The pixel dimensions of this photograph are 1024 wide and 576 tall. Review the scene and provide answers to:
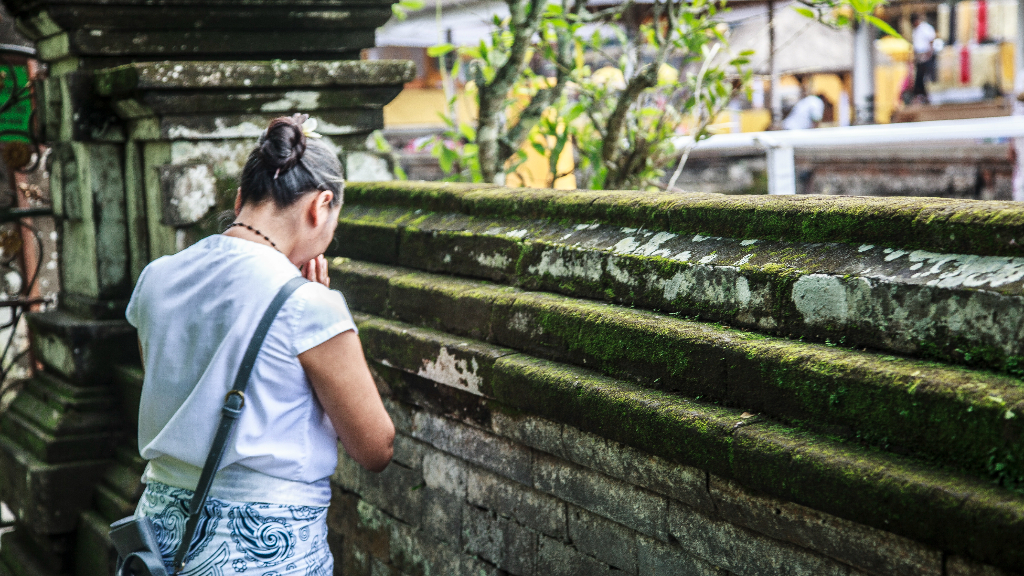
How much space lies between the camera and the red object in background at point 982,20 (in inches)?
639

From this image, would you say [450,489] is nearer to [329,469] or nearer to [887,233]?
[329,469]

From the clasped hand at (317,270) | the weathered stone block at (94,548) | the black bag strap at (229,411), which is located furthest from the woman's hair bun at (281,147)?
the weathered stone block at (94,548)

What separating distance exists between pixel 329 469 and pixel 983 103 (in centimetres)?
1374

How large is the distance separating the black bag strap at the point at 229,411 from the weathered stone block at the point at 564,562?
35.6 inches

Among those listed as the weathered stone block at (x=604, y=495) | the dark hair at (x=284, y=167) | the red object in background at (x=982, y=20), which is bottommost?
the weathered stone block at (x=604, y=495)

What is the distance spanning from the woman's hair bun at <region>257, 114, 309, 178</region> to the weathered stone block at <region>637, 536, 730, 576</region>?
1170 millimetres

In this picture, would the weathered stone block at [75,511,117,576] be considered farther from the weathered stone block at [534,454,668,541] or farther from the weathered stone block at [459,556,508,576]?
the weathered stone block at [534,454,668,541]

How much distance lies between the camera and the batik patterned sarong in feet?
6.48

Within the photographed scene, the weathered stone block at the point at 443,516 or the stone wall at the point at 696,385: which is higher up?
the stone wall at the point at 696,385

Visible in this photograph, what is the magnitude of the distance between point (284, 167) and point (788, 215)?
1116mm

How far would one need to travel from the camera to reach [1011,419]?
1418 millimetres

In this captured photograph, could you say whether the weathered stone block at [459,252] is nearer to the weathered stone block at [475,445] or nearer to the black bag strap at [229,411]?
the weathered stone block at [475,445]

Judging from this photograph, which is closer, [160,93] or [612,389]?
[612,389]

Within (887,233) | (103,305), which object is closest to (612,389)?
(887,233)
